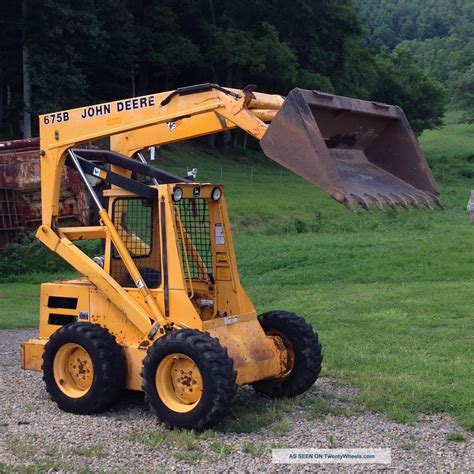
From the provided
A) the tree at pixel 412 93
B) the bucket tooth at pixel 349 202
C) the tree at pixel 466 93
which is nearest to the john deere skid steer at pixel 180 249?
the bucket tooth at pixel 349 202

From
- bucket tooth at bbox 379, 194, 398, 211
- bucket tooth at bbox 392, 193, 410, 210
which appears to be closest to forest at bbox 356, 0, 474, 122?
bucket tooth at bbox 392, 193, 410, 210

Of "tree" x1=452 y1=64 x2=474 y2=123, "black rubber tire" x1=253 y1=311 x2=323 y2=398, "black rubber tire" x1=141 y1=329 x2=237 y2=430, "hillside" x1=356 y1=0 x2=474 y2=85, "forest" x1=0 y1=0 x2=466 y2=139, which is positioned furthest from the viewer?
"hillside" x1=356 y1=0 x2=474 y2=85

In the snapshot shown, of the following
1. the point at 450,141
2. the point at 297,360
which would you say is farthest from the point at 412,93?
the point at 297,360

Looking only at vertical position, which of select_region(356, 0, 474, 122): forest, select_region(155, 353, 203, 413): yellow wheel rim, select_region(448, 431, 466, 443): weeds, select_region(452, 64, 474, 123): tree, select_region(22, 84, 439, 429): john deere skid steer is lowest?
select_region(448, 431, 466, 443): weeds

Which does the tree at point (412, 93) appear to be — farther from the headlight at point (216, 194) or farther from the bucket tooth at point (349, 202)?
the bucket tooth at point (349, 202)

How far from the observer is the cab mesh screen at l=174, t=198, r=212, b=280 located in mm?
9773

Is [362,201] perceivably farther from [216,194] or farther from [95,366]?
[95,366]

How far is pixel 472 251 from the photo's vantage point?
68.9 feet

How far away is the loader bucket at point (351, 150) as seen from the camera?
8008mm

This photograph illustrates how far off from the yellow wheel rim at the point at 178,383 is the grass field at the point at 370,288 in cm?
195

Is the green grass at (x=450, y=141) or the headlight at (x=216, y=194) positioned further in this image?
the green grass at (x=450, y=141)

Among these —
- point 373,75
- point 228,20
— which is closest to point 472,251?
point 228,20

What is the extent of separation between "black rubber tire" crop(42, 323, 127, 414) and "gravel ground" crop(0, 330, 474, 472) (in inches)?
5.3

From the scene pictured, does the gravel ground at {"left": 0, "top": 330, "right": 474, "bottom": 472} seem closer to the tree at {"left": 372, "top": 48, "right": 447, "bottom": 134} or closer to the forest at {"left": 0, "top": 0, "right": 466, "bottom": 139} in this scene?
the forest at {"left": 0, "top": 0, "right": 466, "bottom": 139}
